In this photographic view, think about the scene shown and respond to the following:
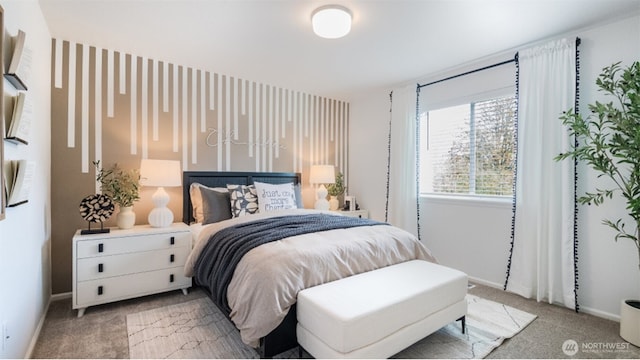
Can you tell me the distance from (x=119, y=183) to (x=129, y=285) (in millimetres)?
925

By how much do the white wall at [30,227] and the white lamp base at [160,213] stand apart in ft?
2.57

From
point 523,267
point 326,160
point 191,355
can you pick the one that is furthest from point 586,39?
point 191,355

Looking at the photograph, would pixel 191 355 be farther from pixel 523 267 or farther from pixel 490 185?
pixel 490 185

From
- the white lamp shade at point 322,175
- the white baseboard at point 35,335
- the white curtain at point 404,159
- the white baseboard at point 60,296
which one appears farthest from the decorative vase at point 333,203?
the white baseboard at point 35,335

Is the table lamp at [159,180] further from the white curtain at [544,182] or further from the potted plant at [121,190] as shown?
the white curtain at [544,182]

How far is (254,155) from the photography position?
394 centimetres

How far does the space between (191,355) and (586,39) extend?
3.92 m

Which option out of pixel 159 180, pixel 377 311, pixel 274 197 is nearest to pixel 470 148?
pixel 274 197

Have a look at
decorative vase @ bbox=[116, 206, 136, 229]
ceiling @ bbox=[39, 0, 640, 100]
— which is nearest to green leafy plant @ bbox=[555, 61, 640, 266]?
ceiling @ bbox=[39, 0, 640, 100]

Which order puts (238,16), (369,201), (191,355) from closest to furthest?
(191,355) < (238,16) < (369,201)

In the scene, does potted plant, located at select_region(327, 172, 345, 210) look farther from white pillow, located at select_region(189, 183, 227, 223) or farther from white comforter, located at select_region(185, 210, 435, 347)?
white comforter, located at select_region(185, 210, 435, 347)

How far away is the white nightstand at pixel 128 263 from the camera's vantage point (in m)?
2.38

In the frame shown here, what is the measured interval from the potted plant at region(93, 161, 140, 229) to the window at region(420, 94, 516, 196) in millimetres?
3302

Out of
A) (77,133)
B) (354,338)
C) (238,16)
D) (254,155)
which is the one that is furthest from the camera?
(254,155)
